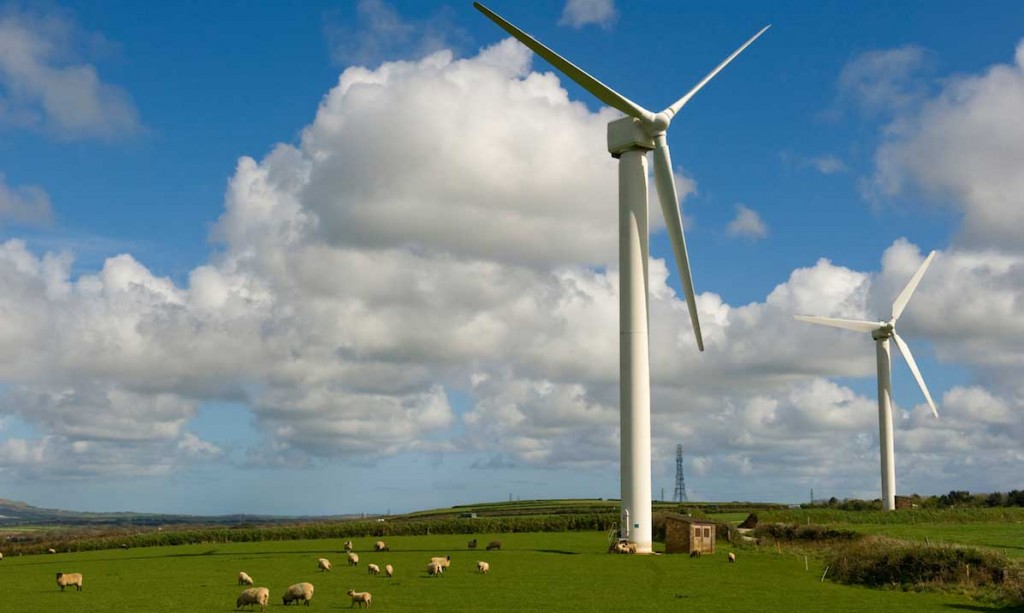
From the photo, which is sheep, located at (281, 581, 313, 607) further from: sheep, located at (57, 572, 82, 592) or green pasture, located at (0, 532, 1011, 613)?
sheep, located at (57, 572, 82, 592)

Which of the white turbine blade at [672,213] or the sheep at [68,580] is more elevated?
the white turbine blade at [672,213]

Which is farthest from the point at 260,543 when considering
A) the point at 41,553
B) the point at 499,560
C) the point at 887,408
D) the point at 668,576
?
the point at 887,408

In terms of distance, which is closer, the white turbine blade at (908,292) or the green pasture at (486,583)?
the green pasture at (486,583)

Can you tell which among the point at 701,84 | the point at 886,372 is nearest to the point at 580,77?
the point at 701,84

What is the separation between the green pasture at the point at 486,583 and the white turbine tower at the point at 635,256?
481 centimetres

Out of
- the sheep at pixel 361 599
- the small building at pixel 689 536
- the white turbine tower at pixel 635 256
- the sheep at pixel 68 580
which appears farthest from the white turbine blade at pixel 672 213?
the sheep at pixel 68 580

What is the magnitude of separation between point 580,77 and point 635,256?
40.2 ft

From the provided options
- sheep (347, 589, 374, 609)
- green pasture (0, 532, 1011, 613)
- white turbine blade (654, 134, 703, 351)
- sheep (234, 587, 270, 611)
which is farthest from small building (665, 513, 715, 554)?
sheep (234, 587, 270, 611)

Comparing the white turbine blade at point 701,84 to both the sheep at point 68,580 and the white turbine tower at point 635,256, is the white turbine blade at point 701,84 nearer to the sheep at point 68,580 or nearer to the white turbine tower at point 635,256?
the white turbine tower at point 635,256

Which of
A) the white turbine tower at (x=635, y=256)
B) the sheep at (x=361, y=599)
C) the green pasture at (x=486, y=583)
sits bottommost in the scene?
the green pasture at (x=486, y=583)

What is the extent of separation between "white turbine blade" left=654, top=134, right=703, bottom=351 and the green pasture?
58.0ft

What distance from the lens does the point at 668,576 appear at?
51.1m

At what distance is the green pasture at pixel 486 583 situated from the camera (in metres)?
39.7

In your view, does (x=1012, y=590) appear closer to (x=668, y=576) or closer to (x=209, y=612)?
(x=668, y=576)
